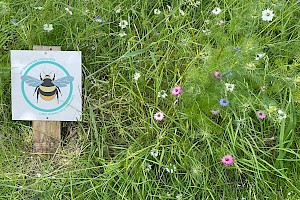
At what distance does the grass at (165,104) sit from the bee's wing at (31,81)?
0.10 metres

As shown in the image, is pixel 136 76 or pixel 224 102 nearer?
pixel 224 102

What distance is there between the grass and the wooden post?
0.03 meters

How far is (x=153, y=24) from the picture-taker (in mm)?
2129

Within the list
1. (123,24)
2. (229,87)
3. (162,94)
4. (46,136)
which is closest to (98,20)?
(123,24)

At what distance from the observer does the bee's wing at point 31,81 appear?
6.32 feet

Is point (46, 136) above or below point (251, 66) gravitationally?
below

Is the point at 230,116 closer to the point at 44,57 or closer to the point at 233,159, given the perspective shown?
the point at 233,159

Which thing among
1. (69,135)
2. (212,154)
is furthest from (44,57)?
(212,154)

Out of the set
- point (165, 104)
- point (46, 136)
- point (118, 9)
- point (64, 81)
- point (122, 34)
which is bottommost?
point (46, 136)

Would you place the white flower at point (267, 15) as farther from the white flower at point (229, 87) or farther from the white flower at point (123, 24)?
the white flower at point (123, 24)

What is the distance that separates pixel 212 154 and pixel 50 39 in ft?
2.76

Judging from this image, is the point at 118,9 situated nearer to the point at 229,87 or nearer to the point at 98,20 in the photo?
the point at 98,20

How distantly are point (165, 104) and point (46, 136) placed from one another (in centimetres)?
51

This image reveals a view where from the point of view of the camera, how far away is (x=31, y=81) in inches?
75.9
